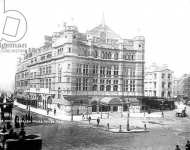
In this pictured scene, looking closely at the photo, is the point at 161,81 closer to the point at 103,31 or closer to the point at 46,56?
the point at 103,31

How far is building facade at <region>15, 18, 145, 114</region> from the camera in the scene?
5516 centimetres

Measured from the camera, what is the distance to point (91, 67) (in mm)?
58500

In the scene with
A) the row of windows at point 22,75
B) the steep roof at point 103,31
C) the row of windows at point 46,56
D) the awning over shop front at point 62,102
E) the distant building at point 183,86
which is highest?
the steep roof at point 103,31

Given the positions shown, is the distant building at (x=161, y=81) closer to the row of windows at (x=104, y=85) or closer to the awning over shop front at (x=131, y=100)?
the row of windows at (x=104, y=85)

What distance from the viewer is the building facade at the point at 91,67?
55156mm

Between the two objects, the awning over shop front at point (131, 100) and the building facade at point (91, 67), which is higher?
the building facade at point (91, 67)

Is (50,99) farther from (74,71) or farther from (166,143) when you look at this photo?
(166,143)

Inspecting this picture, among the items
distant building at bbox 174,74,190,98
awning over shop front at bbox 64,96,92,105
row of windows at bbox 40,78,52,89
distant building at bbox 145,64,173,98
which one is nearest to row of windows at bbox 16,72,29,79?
row of windows at bbox 40,78,52,89

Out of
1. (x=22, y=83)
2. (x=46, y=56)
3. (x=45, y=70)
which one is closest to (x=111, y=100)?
(x=45, y=70)

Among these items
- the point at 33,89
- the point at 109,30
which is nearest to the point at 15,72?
the point at 33,89

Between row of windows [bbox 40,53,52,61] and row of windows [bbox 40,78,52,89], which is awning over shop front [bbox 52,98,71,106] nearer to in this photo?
row of windows [bbox 40,78,52,89]

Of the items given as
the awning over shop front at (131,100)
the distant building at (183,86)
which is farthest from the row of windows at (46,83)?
the distant building at (183,86)

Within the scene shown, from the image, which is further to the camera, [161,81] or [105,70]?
[161,81]

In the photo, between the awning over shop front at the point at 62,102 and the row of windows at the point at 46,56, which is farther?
the row of windows at the point at 46,56
